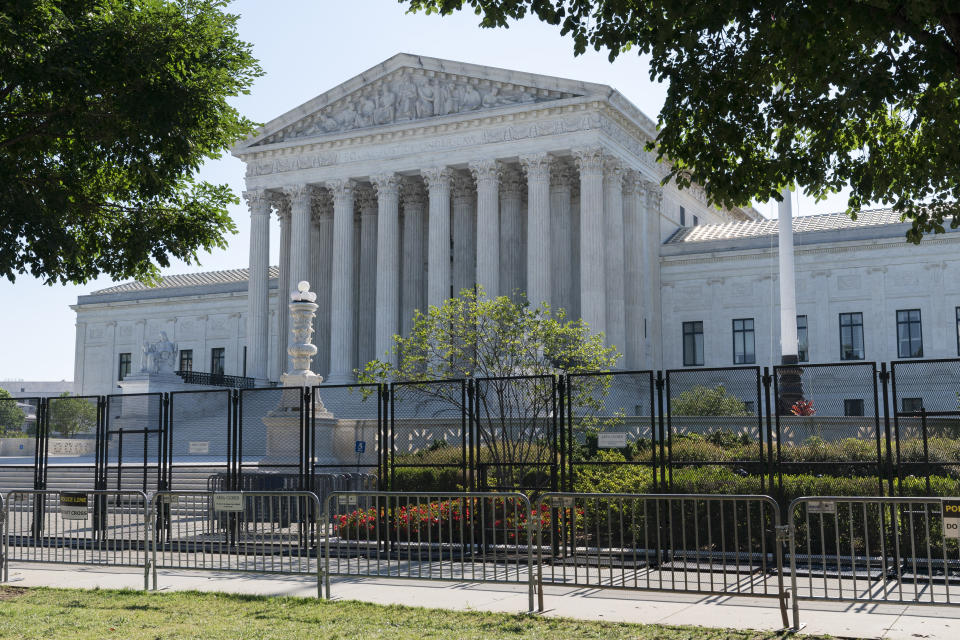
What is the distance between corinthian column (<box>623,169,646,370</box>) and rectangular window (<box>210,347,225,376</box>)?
1348 inches

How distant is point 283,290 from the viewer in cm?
6431

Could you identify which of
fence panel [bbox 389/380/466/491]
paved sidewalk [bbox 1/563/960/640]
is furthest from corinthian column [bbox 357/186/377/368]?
paved sidewalk [bbox 1/563/960/640]

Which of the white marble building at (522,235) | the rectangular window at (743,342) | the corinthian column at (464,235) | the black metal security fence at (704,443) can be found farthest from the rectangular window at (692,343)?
the black metal security fence at (704,443)

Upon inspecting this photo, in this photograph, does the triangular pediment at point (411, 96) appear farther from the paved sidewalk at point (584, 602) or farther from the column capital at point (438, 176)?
the paved sidewalk at point (584, 602)

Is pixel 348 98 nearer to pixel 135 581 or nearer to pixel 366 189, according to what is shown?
pixel 366 189

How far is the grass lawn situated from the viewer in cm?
994

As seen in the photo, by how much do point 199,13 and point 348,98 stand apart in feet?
146

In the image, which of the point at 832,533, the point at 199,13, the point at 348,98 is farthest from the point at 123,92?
the point at 348,98

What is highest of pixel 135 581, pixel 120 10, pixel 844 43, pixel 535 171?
pixel 535 171

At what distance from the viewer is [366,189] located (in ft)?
205

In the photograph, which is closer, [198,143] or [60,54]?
[60,54]

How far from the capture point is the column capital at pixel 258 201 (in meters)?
63.1

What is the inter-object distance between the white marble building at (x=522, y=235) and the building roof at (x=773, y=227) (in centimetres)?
24

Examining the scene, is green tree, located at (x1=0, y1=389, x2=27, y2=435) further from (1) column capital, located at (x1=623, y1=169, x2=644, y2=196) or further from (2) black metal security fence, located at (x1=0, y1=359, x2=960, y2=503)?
(1) column capital, located at (x1=623, y1=169, x2=644, y2=196)
